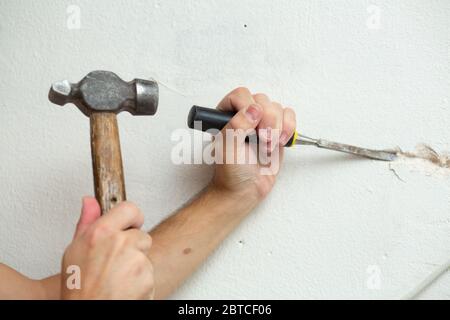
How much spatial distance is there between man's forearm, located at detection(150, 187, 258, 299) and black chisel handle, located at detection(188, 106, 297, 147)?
0.55ft

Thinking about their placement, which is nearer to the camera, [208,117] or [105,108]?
[105,108]

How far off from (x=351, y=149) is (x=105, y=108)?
1.82 feet

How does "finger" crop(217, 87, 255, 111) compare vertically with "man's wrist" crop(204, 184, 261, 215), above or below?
above

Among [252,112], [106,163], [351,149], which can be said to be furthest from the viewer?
[351,149]

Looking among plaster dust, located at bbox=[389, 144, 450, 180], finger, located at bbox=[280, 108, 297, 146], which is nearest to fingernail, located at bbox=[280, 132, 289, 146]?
finger, located at bbox=[280, 108, 297, 146]

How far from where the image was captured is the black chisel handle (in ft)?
2.79

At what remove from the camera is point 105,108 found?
0.74 meters

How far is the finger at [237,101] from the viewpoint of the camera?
89cm

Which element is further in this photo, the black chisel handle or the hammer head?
the black chisel handle

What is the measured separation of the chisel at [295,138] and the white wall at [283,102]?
31mm

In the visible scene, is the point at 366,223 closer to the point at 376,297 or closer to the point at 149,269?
the point at 376,297

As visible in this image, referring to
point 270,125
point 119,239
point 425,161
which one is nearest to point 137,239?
point 119,239

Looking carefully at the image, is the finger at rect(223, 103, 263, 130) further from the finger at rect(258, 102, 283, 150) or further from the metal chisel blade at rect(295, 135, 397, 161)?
the metal chisel blade at rect(295, 135, 397, 161)

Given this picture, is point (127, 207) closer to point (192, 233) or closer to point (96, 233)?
point (96, 233)
